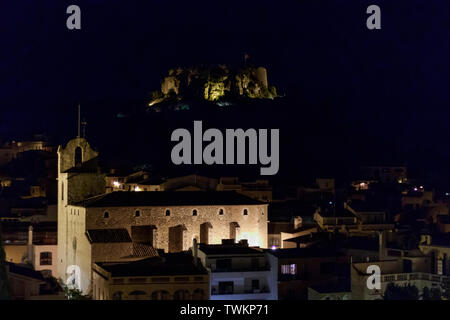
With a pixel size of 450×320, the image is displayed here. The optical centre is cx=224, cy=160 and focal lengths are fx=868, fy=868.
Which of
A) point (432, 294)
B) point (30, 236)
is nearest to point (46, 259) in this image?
point (30, 236)

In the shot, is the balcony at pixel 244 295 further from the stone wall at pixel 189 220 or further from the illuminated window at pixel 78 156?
the illuminated window at pixel 78 156

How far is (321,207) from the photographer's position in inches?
1911

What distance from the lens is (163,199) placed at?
39312 mm

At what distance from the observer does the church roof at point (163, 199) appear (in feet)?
124

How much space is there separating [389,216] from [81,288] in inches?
779

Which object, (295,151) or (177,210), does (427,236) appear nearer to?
(177,210)

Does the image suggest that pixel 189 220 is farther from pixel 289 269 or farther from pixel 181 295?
pixel 181 295

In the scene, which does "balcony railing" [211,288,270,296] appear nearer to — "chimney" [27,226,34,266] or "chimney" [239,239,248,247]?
"chimney" [239,239,248,247]

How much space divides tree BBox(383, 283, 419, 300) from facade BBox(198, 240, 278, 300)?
4.29 meters

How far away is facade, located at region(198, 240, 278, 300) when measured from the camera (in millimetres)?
30266

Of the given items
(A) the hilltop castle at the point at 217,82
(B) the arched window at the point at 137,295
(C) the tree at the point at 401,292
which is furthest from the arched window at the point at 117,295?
(A) the hilltop castle at the point at 217,82

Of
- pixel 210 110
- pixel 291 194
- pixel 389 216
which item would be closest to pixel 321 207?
pixel 389 216

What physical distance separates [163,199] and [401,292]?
13.9 metres

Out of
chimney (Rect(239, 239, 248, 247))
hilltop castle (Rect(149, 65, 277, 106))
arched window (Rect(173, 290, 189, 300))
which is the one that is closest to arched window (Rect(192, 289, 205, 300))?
arched window (Rect(173, 290, 189, 300))
